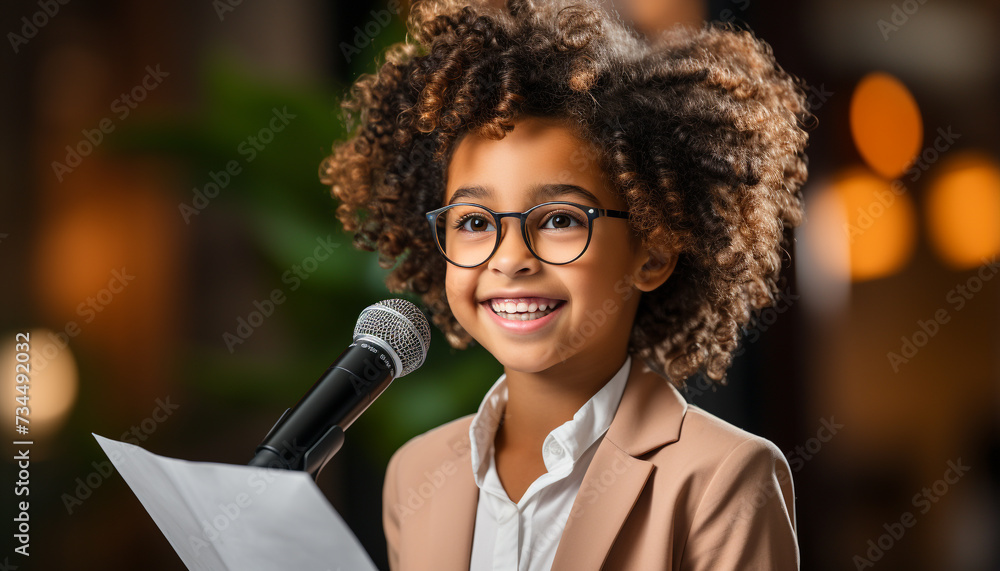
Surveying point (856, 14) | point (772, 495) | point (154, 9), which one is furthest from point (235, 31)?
point (772, 495)

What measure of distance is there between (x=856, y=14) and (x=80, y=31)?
199 centimetres

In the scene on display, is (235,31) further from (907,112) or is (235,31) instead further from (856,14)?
(907,112)

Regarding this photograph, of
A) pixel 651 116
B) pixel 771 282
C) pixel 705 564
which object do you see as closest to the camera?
pixel 705 564

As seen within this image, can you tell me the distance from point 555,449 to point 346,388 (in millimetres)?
347

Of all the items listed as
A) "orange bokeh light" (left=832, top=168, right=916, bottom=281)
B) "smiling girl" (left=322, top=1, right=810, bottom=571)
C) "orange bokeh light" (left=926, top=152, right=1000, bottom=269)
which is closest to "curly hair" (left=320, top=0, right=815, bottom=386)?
"smiling girl" (left=322, top=1, right=810, bottom=571)

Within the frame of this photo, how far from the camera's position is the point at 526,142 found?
36.9 inches

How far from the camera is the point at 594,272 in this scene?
921mm

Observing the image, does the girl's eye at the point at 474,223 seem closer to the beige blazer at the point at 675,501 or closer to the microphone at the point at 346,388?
the microphone at the point at 346,388

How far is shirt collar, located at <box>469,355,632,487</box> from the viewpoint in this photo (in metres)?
0.96

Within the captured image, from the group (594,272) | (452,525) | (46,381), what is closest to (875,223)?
(594,272)

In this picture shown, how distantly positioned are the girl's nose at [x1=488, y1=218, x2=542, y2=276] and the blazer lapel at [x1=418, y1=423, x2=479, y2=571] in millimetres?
348

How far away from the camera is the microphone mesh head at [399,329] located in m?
0.82

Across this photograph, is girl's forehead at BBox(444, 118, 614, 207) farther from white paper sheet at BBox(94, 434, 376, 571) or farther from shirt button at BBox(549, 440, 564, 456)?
white paper sheet at BBox(94, 434, 376, 571)

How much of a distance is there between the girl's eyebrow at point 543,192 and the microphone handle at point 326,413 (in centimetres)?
→ 25
